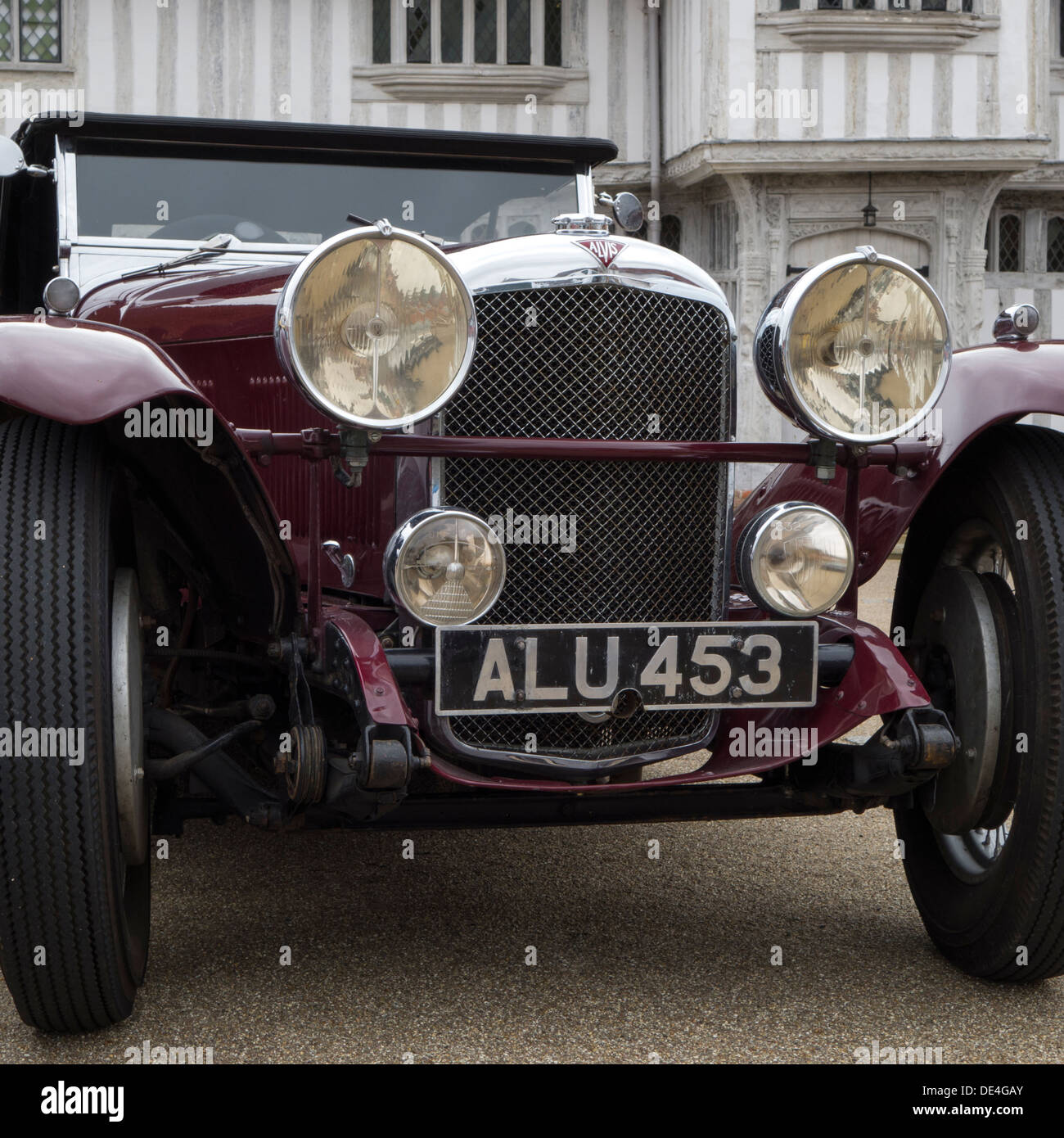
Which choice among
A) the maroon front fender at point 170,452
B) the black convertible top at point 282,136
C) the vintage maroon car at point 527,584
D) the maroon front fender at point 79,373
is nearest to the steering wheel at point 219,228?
the black convertible top at point 282,136

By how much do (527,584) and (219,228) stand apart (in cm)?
168

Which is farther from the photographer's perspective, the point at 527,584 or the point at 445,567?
the point at 527,584

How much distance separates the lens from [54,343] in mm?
2129

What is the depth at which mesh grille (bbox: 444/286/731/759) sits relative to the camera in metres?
2.43

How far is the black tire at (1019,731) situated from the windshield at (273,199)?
165 cm

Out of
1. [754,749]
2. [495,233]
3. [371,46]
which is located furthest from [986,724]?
[371,46]

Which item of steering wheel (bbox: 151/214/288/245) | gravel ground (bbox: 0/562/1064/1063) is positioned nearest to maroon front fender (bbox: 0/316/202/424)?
gravel ground (bbox: 0/562/1064/1063)

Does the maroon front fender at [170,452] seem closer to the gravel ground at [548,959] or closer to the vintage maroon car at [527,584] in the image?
the vintage maroon car at [527,584]

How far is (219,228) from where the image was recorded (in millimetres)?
3662

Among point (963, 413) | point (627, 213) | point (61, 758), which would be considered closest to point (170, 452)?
point (61, 758)

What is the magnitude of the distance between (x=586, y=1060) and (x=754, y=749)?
2.13ft

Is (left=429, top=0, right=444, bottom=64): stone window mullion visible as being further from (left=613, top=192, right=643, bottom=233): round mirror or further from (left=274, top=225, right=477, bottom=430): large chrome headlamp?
(left=274, top=225, right=477, bottom=430): large chrome headlamp

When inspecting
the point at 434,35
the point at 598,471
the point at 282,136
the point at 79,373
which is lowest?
the point at 598,471

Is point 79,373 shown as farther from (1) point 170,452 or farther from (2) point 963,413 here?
(2) point 963,413
